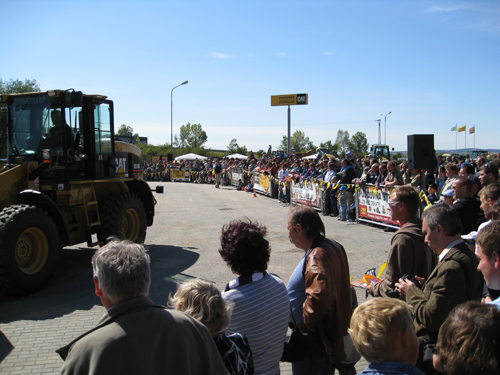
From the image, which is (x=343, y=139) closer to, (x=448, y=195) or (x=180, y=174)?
(x=180, y=174)

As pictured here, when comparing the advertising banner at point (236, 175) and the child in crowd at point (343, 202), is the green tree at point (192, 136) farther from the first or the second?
the child in crowd at point (343, 202)

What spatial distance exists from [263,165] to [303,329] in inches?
850

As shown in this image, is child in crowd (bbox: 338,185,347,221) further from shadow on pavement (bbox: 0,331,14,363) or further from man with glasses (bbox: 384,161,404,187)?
shadow on pavement (bbox: 0,331,14,363)

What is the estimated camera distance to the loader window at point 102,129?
27.4ft

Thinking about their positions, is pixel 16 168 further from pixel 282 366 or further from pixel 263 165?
pixel 263 165

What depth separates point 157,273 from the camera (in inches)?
Answer: 288

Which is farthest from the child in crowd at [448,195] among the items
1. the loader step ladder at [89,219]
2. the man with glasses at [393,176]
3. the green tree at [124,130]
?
the green tree at [124,130]

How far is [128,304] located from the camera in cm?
175

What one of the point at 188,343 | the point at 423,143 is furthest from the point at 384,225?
the point at 188,343

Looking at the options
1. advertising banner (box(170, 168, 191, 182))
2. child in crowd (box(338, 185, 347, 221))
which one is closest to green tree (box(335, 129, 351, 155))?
advertising banner (box(170, 168, 191, 182))

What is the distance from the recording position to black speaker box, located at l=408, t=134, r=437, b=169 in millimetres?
10297

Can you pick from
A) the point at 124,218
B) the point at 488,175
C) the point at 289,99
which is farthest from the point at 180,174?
the point at 488,175

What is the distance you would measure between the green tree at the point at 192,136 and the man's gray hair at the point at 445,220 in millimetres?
101542

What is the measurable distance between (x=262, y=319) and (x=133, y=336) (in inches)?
40.9
